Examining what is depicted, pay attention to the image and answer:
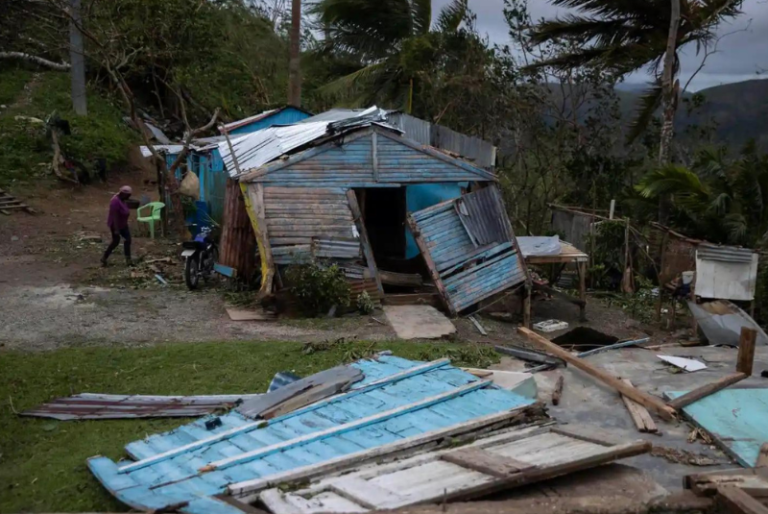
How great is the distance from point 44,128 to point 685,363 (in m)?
20.8

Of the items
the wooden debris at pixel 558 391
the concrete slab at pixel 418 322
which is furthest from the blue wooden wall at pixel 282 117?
the wooden debris at pixel 558 391

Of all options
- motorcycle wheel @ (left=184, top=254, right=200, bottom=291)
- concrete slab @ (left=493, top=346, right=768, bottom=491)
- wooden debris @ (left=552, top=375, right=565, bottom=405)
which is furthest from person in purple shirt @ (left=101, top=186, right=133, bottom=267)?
wooden debris @ (left=552, top=375, right=565, bottom=405)

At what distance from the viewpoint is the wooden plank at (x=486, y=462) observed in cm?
480

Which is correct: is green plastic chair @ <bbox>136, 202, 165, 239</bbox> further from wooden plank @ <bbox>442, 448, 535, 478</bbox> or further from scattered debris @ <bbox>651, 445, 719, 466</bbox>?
scattered debris @ <bbox>651, 445, 719, 466</bbox>

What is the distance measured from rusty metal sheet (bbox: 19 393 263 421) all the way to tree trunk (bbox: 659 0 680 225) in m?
11.2

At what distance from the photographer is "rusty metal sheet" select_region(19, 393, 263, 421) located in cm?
685

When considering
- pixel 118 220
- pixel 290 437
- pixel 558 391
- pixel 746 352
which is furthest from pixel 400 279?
pixel 290 437

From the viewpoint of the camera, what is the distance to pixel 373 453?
5.30 m

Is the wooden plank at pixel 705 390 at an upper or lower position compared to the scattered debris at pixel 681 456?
upper

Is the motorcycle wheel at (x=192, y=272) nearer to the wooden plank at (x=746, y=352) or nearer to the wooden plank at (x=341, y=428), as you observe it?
the wooden plank at (x=341, y=428)

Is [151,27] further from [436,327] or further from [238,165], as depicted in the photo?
[436,327]

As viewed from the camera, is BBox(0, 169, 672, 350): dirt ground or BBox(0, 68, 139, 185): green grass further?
BBox(0, 68, 139, 185): green grass

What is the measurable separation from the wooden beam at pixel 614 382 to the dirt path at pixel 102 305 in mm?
2688

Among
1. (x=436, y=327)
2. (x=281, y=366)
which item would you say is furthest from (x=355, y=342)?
(x=436, y=327)
